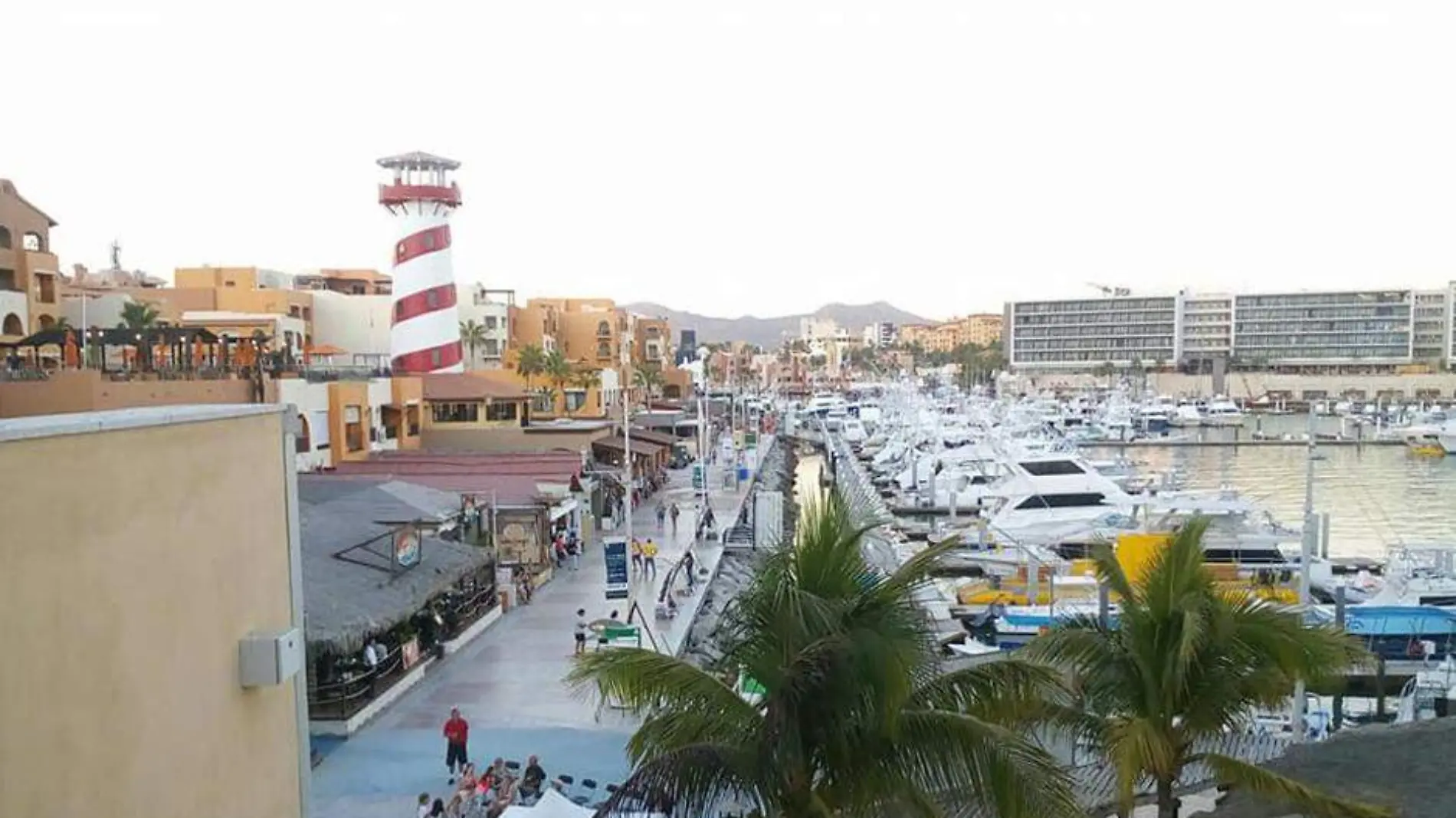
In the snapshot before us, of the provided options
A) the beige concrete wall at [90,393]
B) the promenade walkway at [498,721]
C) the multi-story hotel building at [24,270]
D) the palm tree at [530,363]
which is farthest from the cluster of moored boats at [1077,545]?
the multi-story hotel building at [24,270]

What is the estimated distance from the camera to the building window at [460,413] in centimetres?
4350

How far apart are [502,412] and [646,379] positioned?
3129 cm

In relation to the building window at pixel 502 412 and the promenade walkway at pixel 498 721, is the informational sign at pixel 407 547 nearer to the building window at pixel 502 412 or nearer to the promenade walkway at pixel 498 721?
the promenade walkway at pixel 498 721

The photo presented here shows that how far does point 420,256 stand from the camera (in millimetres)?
45156

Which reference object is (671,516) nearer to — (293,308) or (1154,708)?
(1154,708)

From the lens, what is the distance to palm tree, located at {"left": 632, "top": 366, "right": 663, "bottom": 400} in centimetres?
7431

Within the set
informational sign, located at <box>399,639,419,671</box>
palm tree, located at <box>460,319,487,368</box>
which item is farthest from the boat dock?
informational sign, located at <box>399,639,419,671</box>

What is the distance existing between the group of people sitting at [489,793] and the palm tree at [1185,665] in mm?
6314

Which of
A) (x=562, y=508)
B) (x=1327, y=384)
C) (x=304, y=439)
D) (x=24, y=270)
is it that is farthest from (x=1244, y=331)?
(x=24, y=270)

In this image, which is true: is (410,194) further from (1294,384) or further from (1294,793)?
(1294,384)

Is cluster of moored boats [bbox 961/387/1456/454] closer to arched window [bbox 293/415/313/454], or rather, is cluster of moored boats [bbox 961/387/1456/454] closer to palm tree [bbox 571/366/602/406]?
palm tree [bbox 571/366/602/406]

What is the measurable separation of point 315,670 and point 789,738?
422 inches

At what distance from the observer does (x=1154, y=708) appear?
24.9 feet

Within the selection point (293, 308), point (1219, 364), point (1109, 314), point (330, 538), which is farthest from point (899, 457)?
point (1109, 314)
